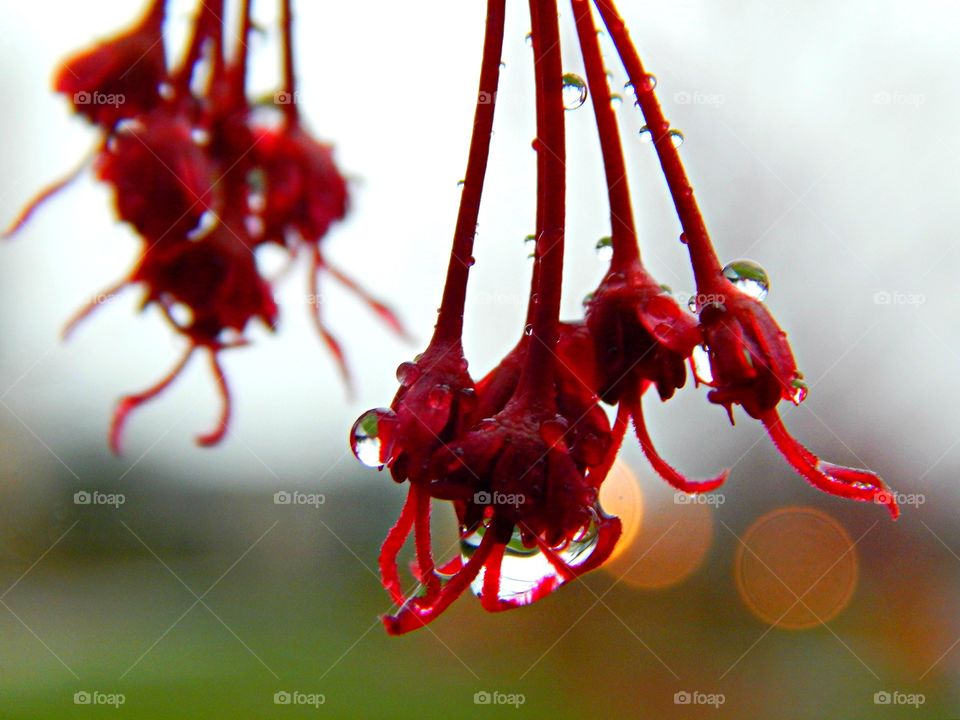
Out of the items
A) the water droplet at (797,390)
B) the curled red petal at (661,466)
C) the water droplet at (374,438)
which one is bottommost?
the curled red petal at (661,466)

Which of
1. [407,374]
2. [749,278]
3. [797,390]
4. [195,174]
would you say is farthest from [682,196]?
[195,174]

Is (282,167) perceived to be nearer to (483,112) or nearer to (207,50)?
(207,50)

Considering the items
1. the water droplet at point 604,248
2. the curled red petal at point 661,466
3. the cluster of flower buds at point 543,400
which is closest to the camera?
the cluster of flower buds at point 543,400

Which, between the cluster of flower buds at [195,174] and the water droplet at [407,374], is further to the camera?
the cluster of flower buds at [195,174]

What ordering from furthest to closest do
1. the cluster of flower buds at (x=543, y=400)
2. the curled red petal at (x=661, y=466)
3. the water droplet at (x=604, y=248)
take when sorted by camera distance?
the water droplet at (x=604, y=248), the curled red petal at (x=661, y=466), the cluster of flower buds at (x=543, y=400)

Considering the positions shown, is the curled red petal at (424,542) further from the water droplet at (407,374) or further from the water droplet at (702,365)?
the water droplet at (702,365)

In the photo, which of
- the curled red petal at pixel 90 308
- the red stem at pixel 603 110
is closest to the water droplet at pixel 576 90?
the red stem at pixel 603 110

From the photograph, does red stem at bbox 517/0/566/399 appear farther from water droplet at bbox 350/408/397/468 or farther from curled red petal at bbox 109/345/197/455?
curled red petal at bbox 109/345/197/455

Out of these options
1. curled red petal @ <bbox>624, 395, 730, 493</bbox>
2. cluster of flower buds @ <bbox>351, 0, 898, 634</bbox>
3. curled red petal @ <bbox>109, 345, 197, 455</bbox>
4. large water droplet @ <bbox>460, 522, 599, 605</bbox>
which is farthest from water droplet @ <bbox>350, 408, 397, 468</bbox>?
curled red petal @ <bbox>109, 345, 197, 455</bbox>
